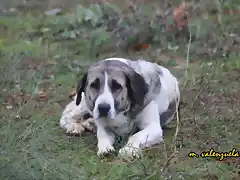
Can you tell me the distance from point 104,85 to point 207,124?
1229 mm

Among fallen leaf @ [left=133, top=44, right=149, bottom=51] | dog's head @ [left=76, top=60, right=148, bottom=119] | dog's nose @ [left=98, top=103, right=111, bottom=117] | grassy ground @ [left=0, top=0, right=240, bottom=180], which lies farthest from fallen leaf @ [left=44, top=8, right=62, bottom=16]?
dog's nose @ [left=98, top=103, right=111, bottom=117]

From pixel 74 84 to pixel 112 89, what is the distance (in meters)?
2.44

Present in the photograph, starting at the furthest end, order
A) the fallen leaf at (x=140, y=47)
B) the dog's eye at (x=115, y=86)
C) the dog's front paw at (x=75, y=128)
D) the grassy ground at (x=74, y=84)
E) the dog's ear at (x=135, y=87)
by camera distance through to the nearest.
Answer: the fallen leaf at (x=140, y=47)
the dog's front paw at (x=75, y=128)
the dog's ear at (x=135, y=87)
the dog's eye at (x=115, y=86)
the grassy ground at (x=74, y=84)

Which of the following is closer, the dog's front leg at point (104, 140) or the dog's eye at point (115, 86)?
the dog's front leg at point (104, 140)

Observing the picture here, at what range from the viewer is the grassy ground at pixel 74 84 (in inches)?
187

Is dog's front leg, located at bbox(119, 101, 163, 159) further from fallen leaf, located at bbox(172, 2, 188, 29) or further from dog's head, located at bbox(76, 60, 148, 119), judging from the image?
fallen leaf, located at bbox(172, 2, 188, 29)

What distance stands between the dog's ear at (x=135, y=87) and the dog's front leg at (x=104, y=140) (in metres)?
0.36

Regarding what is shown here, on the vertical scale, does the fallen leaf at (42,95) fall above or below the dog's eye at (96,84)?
below

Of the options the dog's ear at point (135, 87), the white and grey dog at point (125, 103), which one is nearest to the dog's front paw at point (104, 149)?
the white and grey dog at point (125, 103)

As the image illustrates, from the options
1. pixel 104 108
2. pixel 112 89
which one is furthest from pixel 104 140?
pixel 112 89

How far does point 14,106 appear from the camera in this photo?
7.02m

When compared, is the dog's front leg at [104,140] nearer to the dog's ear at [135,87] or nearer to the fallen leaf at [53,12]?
the dog's ear at [135,87]

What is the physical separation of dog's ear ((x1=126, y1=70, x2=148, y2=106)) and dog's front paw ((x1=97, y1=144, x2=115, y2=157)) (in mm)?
502

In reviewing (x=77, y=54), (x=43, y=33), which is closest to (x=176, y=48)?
(x=77, y=54)
